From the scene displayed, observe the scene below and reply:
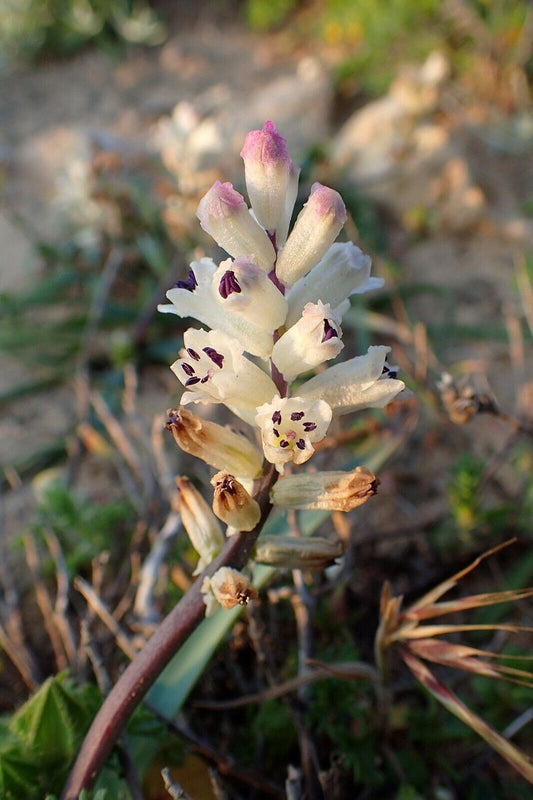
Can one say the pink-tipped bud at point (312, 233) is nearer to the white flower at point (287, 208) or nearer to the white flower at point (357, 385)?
the white flower at point (287, 208)

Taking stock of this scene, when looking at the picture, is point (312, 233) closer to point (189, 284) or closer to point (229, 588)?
point (189, 284)

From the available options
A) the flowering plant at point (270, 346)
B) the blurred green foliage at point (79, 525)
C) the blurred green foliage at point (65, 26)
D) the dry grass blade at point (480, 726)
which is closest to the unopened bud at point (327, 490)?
the flowering plant at point (270, 346)

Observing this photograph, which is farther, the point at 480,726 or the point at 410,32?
the point at 410,32

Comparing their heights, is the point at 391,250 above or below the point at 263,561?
above

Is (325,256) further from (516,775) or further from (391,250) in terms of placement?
→ (391,250)

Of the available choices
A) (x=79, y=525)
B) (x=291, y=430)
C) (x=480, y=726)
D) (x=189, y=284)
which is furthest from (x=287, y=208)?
A: (x=79, y=525)

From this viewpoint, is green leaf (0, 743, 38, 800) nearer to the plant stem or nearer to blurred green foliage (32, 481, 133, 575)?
the plant stem

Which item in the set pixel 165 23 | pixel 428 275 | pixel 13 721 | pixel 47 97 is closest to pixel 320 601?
pixel 13 721
